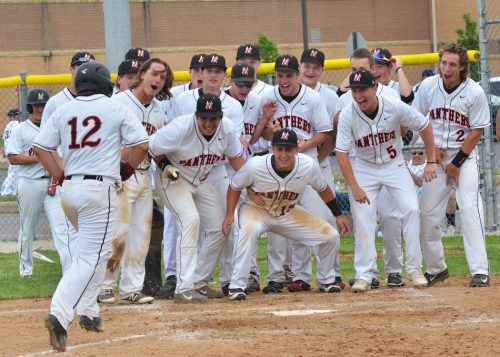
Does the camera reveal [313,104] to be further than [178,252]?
Yes

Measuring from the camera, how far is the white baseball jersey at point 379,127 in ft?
32.0

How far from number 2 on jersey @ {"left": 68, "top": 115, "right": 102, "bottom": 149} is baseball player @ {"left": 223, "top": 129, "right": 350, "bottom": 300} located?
220 centimetres

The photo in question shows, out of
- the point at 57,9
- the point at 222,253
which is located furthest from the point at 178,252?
the point at 57,9

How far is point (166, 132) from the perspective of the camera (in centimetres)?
938

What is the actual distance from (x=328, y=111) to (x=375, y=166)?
2.90 feet

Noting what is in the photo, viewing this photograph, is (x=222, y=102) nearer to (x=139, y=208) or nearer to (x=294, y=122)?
(x=294, y=122)

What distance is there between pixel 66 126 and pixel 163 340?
5.13 feet

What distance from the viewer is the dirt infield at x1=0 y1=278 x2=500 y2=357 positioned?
707cm

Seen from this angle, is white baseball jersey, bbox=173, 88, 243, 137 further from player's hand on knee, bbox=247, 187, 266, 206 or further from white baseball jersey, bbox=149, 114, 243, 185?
player's hand on knee, bbox=247, 187, 266, 206

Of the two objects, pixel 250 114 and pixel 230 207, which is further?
pixel 250 114

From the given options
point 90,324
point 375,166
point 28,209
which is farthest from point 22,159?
point 90,324

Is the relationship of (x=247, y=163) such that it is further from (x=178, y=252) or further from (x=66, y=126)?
(x=66, y=126)

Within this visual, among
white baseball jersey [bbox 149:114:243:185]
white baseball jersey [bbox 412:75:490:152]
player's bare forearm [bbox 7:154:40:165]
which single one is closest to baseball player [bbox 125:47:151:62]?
white baseball jersey [bbox 149:114:243:185]

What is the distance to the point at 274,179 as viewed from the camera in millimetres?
9523
